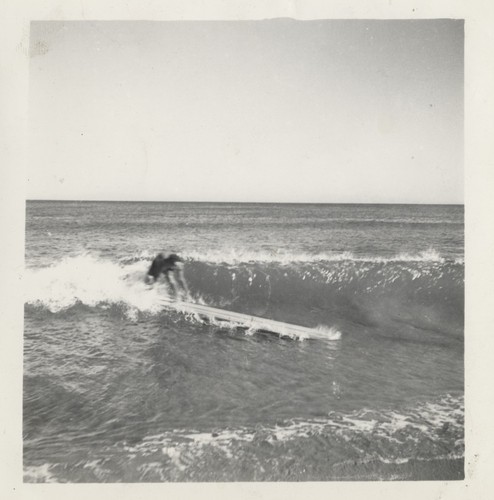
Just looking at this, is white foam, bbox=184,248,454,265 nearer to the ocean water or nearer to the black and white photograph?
the ocean water

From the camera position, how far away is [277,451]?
254cm

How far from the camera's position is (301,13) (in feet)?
8.58

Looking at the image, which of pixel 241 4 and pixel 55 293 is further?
pixel 55 293

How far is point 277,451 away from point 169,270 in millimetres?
1852

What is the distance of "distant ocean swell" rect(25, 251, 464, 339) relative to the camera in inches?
143

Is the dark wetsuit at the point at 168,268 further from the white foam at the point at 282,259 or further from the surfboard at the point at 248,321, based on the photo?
Answer: the white foam at the point at 282,259

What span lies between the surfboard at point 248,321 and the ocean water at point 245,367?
0.06m

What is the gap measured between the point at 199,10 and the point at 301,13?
2.31 feet

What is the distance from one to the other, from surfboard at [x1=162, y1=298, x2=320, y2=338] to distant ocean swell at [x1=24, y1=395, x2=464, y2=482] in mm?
950

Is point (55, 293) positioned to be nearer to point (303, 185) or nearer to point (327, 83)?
point (303, 185)

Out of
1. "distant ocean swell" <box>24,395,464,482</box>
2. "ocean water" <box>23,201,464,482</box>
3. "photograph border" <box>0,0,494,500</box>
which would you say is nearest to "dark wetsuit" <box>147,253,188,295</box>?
"ocean water" <box>23,201,464,482</box>

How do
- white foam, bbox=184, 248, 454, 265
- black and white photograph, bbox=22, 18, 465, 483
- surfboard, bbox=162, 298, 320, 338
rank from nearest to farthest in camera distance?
black and white photograph, bbox=22, 18, 465, 483
surfboard, bbox=162, 298, 320, 338
white foam, bbox=184, 248, 454, 265

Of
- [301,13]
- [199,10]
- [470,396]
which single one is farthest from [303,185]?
[470,396]

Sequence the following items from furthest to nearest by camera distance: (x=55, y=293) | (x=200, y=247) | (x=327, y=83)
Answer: (x=200, y=247) < (x=55, y=293) < (x=327, y=83)
